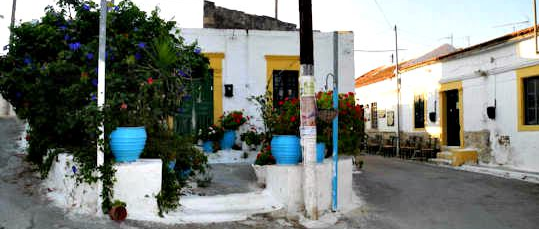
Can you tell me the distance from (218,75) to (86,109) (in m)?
6.14

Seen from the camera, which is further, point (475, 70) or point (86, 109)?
point (475, 70)

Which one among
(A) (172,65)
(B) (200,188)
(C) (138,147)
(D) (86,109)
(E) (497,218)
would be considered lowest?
(E) (497,218)

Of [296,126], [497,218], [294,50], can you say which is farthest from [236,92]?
[497,218]

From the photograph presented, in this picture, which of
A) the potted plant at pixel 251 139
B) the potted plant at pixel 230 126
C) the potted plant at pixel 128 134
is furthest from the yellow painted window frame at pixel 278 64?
the potted plant at pixel 128 134

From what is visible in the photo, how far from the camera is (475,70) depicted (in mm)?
12852

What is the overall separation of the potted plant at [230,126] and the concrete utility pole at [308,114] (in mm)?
4457

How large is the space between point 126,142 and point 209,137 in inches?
195

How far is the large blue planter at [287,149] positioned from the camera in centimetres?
594

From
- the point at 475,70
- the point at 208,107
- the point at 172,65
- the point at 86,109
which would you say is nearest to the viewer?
the point at 86,109

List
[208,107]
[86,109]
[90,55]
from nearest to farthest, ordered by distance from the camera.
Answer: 1. [86,109]
2. [90,55]
3. [208,107]

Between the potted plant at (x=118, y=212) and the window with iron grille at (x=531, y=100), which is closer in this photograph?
the potted plant at (x=118, y=212)

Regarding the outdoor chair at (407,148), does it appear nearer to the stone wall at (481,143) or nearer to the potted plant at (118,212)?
the stone wall at (481,143)

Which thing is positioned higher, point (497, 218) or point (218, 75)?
point (218, 75)

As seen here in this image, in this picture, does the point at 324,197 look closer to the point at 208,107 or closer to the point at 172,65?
the point at 172,65
